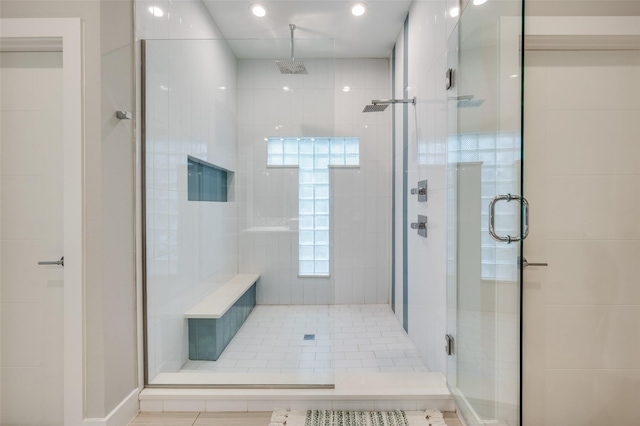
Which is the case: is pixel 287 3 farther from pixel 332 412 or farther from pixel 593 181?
pixel 332 412

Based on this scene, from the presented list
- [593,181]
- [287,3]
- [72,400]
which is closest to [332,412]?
[72,400]

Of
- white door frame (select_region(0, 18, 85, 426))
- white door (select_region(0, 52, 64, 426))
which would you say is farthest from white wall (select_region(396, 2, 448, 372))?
white door (select_region(0, 52, 64, 426))

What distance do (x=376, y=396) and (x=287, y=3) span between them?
9.18 ft

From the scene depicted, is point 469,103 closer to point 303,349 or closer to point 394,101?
point 394,101

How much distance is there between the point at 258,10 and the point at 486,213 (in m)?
2.45

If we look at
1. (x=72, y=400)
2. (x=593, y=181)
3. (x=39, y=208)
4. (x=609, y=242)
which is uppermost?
(x=593, y=181)

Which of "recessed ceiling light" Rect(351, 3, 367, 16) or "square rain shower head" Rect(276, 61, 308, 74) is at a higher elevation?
"recessed ceiling light" Rect(351, 3, 367, 16)

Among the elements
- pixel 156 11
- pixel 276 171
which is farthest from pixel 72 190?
pixel 156 11

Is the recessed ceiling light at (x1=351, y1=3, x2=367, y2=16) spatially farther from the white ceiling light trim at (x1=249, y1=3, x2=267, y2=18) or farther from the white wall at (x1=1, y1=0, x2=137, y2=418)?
the white wall at (x1=1, y1=0, x2=137, y2=418)

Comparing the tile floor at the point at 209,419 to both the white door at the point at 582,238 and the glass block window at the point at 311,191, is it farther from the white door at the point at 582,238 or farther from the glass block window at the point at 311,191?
the glass block window at the point at 311,191

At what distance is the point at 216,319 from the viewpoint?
2.04 meters

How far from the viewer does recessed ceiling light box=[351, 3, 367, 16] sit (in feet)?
8.63

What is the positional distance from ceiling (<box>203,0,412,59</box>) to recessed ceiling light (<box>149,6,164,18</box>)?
1.47ft

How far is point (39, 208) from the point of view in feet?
5.36
